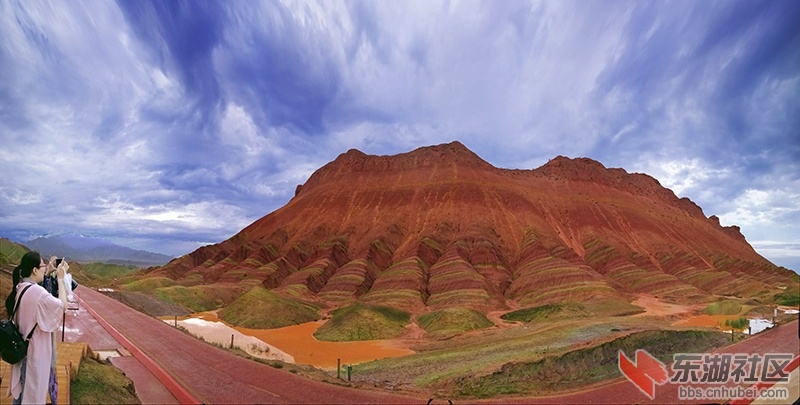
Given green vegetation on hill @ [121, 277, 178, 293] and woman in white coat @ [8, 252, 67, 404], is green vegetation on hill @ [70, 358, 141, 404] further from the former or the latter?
green vegetation on hill @ [121, 277, 178, 293]

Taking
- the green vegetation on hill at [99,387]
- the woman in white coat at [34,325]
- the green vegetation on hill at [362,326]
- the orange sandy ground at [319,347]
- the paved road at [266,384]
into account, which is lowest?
the orange sandy ground at [319,347]

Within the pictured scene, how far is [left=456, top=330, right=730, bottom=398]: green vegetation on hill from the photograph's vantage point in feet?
53.5

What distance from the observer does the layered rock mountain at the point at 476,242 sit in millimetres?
65562

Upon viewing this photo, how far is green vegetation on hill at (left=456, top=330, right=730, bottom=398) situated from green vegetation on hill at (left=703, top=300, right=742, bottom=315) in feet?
76.5

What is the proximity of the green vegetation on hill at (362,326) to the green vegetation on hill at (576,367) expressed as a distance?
24206 millimetres

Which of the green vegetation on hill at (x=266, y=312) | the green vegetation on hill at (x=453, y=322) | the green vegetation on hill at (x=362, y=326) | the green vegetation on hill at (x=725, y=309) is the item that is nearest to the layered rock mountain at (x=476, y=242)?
the green vegetation on hill at (x=453, y=322)

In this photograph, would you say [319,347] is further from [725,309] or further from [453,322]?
[725,309]

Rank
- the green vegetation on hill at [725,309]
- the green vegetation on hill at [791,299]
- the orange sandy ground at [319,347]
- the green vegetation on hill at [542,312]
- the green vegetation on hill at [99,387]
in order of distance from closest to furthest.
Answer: the green vegetation on hill at [99,387]
the orange sandy ground at [319,347]
the green vegetation on hill at [791,299]
the green vegetation on hill at [725,309]
the green vegetation on hill at [542,312]

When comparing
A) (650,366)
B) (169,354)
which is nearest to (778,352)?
(650,366)

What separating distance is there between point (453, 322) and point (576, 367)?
1024 inches

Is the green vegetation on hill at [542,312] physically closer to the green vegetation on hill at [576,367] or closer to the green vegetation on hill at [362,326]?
the green vegetation on hill at [362,326]

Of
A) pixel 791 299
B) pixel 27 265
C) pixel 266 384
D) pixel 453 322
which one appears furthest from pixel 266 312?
pixel 791 299

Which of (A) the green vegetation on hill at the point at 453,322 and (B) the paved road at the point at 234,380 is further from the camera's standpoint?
(A) the green vegetation on hill at the point at 453,322

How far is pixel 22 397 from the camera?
270 inches
